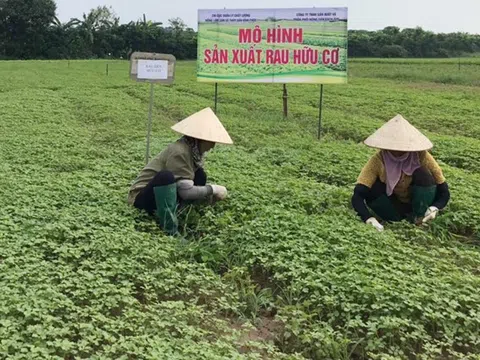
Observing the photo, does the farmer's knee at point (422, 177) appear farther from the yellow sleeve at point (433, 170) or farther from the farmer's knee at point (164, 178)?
the farmer's knee at point (164, 178)

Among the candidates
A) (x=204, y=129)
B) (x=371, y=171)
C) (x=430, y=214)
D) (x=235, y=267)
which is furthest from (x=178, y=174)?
(x=430, y=214)

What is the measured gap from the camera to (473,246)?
5.06 metres

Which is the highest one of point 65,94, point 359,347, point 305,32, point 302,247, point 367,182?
point 305,32

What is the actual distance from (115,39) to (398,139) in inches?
2095

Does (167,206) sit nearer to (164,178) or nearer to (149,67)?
(164,178)

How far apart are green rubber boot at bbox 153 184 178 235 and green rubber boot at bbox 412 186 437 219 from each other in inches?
88.4

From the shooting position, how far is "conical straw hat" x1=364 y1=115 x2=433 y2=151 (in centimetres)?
498

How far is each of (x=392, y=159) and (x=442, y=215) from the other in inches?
33.5

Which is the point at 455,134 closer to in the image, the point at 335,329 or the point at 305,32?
the point at 305,32

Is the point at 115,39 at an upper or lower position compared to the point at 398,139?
upper

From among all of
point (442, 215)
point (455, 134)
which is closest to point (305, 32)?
point (455, 134)

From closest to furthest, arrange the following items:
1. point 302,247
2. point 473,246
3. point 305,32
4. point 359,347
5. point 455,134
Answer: point 359,347 < point 302,247 < point 473,246 < point 305,32 < point 455,134

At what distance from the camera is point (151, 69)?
6.69 meters

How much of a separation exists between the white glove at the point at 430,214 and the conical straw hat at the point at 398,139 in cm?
59
